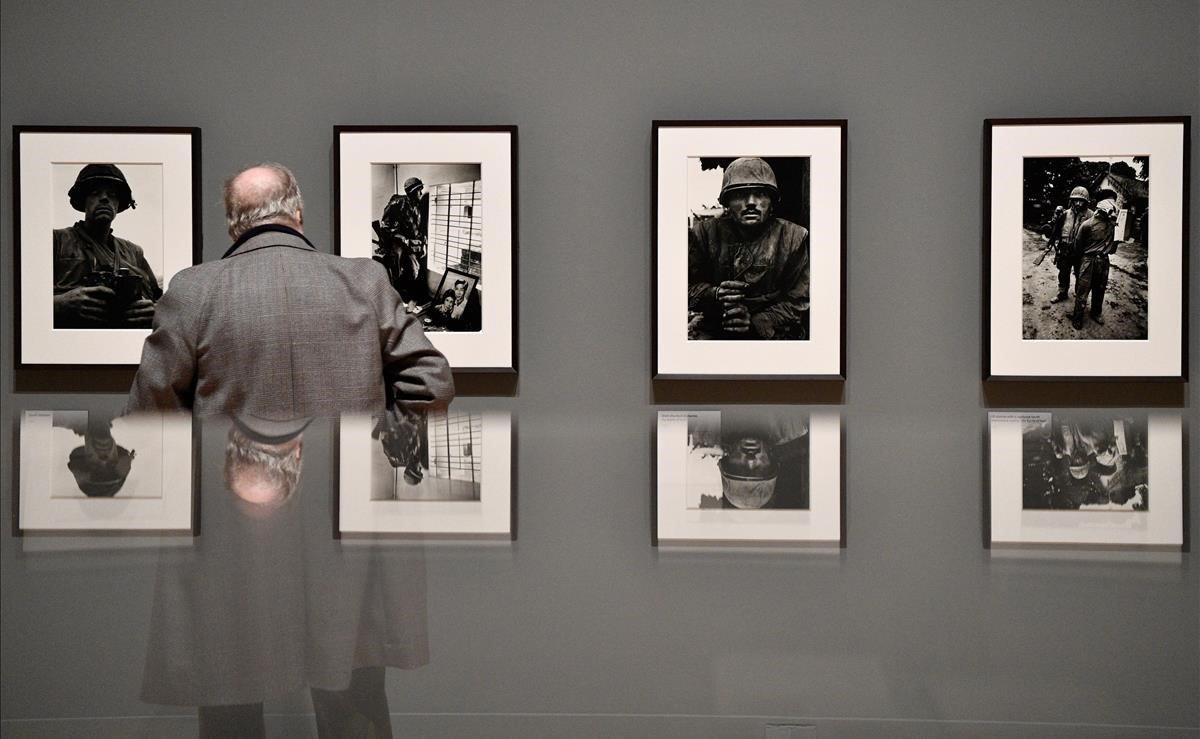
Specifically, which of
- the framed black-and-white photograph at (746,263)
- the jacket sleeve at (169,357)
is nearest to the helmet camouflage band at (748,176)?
the framed black-and-white photograph at (746,263)

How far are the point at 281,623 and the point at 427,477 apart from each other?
6 centimetres

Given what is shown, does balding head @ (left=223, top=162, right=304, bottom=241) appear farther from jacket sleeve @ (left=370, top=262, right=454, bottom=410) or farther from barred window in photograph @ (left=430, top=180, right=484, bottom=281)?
barred window in photograph @ (left=430, top=180, right=484, bottom=281)

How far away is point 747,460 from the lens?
0.19 metres

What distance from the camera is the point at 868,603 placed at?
0.44 ft

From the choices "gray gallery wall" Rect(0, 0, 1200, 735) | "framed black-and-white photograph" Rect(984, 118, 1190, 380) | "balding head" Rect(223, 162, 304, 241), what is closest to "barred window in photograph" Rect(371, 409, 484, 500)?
"balding head" Rect(223, 162, 304, 241)

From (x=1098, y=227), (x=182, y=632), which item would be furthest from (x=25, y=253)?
(x=1098, y=227)

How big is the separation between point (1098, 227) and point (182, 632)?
8.42ft

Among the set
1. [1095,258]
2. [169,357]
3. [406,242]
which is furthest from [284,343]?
[1095,258]

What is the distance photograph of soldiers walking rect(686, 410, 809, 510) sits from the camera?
16cm

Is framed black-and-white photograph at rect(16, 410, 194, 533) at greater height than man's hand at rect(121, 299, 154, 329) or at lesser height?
lesser

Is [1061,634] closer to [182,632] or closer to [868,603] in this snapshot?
[868,603]

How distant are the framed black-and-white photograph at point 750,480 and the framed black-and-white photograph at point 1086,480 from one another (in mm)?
31

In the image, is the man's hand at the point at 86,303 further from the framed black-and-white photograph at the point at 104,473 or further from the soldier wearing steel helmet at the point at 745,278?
the framed black-and-white photograph at the point at 104,473

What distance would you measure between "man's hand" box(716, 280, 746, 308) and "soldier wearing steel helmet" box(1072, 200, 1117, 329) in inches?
34.5
